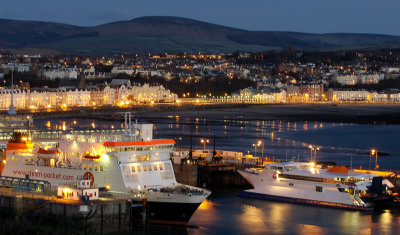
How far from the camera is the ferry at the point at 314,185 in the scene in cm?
3166

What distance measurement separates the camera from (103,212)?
2467cm

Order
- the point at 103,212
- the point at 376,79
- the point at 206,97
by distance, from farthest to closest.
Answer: the point at 376,79 → the point at 206,97 → the point at 103,212

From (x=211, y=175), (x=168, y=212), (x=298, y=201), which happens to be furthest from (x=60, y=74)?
(x=168, y=212)

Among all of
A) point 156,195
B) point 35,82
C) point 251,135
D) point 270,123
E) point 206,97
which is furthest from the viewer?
point 206,97

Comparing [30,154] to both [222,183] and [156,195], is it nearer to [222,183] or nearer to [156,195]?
[156,195]

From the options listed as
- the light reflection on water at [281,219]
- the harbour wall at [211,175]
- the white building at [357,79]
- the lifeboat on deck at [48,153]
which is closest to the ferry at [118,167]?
the lifeboat on deck at [48,153]

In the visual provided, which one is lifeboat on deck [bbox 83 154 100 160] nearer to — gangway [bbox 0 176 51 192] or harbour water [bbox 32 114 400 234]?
gangway [bbox 0 176 51 192]

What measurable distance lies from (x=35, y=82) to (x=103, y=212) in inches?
3957

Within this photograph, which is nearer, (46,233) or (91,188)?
(46,233)

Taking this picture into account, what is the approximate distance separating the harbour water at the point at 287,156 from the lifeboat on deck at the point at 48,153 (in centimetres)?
480

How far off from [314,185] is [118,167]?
26.8ft

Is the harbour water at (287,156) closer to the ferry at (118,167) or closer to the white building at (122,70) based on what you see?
the ferry at (118,167)

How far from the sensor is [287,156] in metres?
46.4

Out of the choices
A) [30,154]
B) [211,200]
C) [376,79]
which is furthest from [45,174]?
[376,79]
